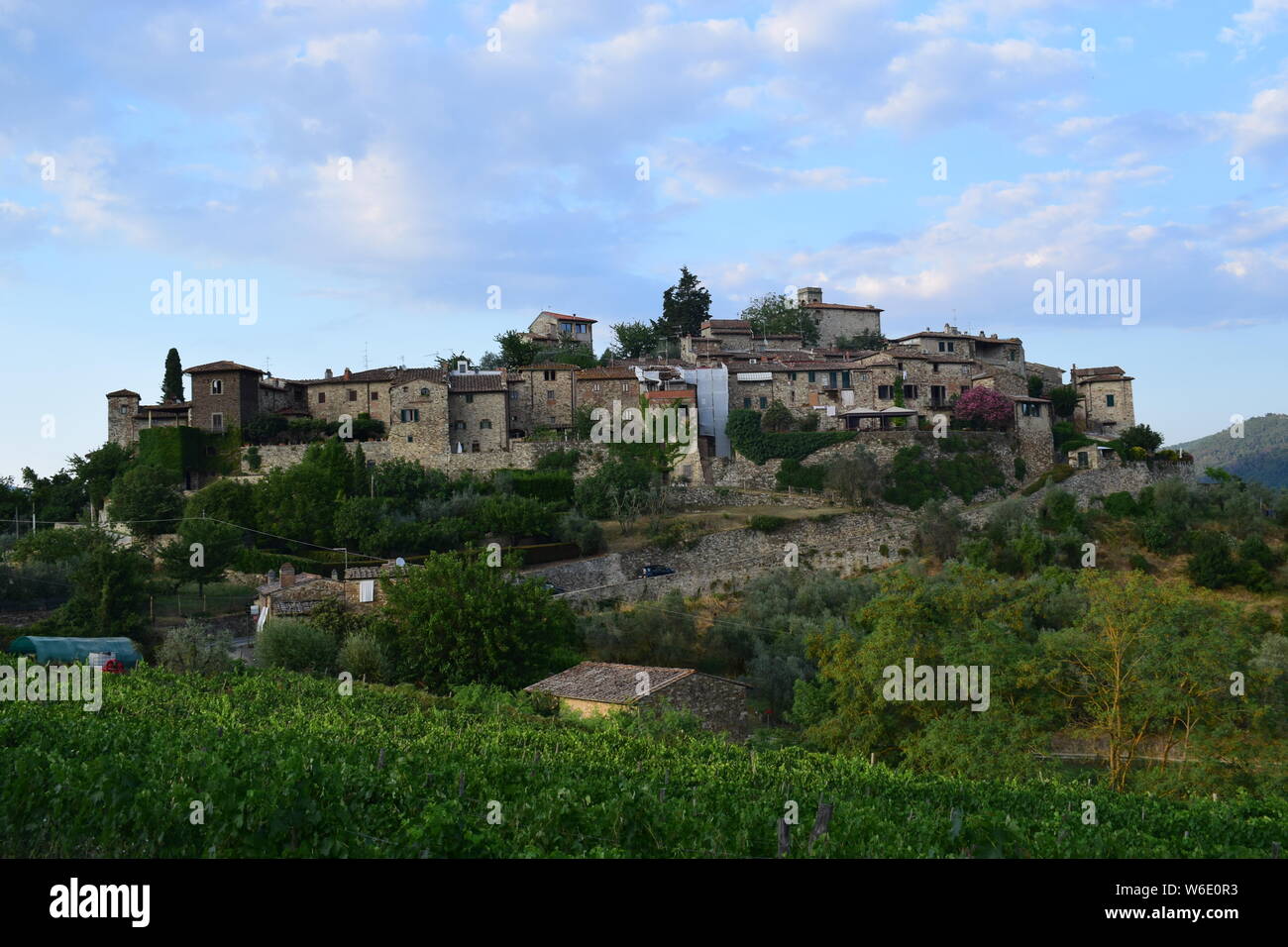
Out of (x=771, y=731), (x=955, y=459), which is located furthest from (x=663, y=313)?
(x=771, y=731)

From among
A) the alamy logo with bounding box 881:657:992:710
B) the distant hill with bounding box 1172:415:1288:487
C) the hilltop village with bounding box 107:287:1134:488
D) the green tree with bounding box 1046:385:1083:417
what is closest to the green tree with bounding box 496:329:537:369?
the hilltop village with bounding box 107:287:1134:488

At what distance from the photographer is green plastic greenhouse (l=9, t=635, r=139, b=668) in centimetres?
2802

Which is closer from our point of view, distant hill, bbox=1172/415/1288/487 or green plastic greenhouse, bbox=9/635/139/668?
green plastic greenhouse, bbox=9/635/139/668

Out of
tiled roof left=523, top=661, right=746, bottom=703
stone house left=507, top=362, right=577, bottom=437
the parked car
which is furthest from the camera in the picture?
stone house left=507, top=362, right=577, bottom=437

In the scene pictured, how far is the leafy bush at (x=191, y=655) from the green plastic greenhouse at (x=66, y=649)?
836 mm

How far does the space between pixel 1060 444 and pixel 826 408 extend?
37.0ft

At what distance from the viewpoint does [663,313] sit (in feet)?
239

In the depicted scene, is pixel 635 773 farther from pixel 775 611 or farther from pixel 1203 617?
pixel 775 611

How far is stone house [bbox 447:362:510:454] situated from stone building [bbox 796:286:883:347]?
2657cm

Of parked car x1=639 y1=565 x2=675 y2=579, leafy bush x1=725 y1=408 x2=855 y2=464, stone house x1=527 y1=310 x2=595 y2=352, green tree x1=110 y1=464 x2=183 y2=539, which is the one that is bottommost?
parked car x1=639 y1=565 x2=675 y2=579

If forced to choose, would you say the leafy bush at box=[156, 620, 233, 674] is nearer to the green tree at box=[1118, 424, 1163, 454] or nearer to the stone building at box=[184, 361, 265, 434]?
the stone building at box=[184, 361, 265, 434]

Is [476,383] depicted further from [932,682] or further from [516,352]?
[932,682]

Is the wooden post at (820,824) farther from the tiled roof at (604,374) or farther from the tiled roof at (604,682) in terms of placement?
the tiled roof at (604,374)

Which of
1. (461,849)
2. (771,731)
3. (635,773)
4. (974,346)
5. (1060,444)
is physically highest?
Result: (974,346)
